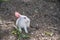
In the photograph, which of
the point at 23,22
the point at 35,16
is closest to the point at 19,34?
the point at 23,22

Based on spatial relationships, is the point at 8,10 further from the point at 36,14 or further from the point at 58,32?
the point at 58,32

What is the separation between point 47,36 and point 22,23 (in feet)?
1.81

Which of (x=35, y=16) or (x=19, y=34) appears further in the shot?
(x=35, y=16)

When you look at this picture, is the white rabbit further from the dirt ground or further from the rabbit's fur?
the dirt ground

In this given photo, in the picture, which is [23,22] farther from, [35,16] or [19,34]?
[35,16]

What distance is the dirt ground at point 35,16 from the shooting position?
399cm

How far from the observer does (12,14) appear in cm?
456

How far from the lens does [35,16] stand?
178 inches

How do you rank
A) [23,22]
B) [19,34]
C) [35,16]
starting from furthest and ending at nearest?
[35,16] → [23,22] → [19,34]

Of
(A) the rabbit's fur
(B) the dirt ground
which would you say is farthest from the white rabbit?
(B) the dirt ground

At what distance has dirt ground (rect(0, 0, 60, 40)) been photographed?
3988 millimetres

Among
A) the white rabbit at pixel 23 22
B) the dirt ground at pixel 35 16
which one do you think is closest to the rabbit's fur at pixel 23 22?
the white rabbit at pixel 23 22

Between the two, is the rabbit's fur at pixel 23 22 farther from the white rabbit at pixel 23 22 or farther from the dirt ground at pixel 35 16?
the dirt ground at pixel 35 16

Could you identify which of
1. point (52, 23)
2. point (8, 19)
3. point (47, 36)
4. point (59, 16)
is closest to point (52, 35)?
point (47, 36)
